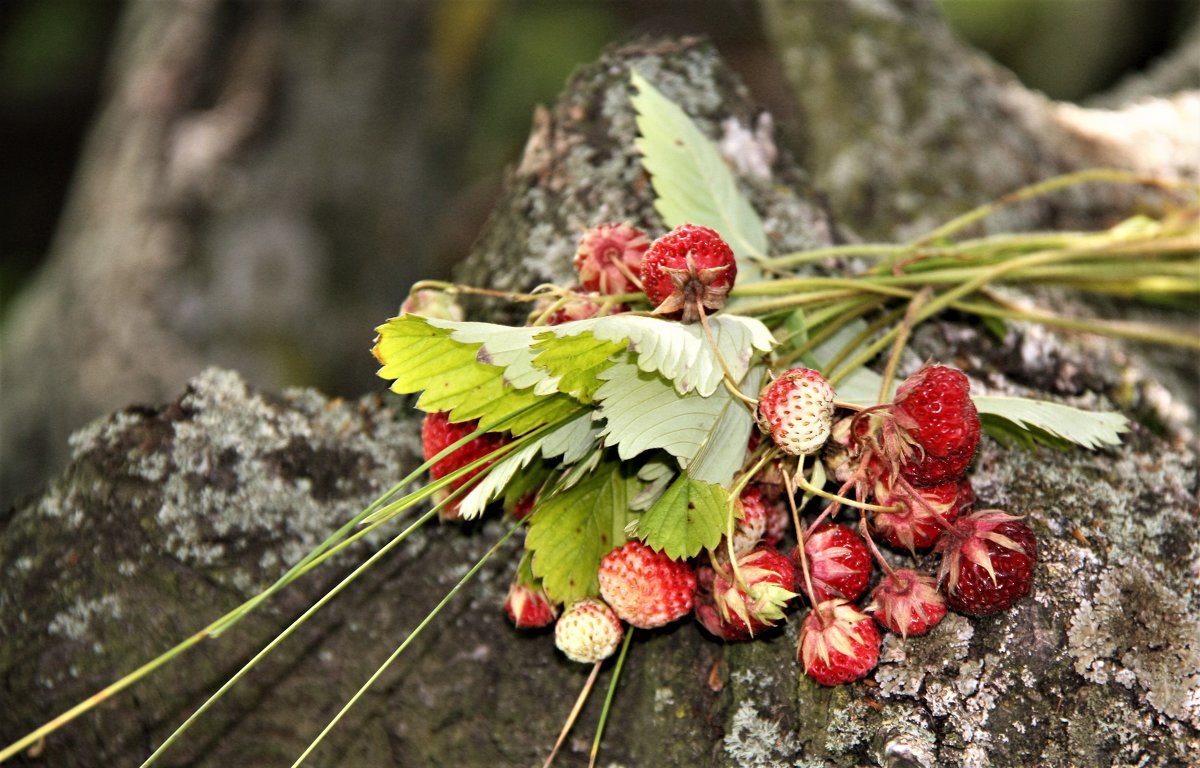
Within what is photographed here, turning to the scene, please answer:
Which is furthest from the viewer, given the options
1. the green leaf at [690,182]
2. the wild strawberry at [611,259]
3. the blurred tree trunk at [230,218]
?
the blurred tree trunk at [230,218]

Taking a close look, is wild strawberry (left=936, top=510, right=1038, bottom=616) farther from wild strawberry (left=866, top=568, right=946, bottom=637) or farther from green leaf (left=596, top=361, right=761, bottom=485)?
green leaf (left=596, top=361, right=761, bottom=485)

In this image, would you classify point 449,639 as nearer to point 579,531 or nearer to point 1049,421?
point 579,531

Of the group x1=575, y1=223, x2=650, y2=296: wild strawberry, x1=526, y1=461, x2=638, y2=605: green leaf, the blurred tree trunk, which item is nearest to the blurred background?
the blurred tree trunk

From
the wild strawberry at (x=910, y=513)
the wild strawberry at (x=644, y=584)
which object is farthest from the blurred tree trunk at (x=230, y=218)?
the wild strawberry at (x=910, y=513)

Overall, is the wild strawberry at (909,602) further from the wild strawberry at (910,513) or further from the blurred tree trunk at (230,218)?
the blurred tree trunk at (230,218)

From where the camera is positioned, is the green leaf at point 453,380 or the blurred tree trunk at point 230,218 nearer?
the green leaf at point 453,380

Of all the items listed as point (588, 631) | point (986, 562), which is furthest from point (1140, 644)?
point (588, 631)
